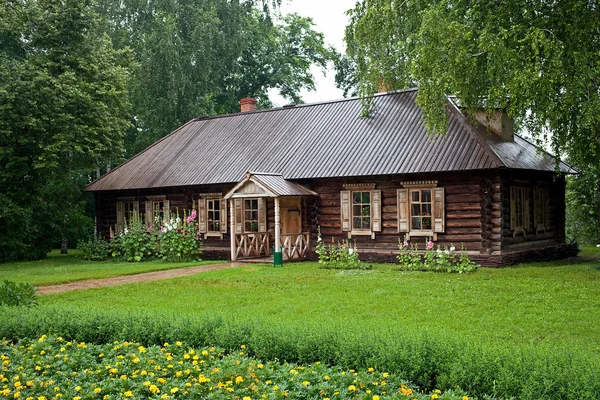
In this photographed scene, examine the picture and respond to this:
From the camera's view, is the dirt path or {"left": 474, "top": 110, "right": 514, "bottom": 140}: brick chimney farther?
{"left": 474, "top": 110, "right": 514, "bottom": 140}: brick chimney

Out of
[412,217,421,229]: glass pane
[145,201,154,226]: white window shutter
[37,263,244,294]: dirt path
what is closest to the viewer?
[37,263,244,294]: dirt path

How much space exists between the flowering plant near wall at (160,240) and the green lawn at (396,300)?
4824 millimetres

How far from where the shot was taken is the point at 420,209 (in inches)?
821

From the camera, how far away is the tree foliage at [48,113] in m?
24.9

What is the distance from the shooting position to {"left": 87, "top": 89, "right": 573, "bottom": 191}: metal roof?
20547 mm

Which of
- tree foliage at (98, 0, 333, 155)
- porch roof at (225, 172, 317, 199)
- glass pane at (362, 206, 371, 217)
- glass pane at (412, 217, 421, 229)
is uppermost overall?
tree foliage at (98, 0, 333, 155)

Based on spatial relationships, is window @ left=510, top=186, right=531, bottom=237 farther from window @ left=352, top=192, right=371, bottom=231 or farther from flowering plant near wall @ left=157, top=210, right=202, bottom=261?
flowering plant near wall @ left=157, top=210, right=202, bottom=261

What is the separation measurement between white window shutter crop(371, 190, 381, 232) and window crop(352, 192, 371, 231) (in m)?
0.30

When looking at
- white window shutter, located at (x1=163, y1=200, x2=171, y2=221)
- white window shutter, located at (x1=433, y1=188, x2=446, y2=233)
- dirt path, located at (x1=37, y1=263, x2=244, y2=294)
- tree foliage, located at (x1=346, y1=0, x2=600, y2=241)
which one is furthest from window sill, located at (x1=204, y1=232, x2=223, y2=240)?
tree foliage, located at (x1=346, y1=0, x2=600, y2=241)

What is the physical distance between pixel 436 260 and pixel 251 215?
8.03 metres

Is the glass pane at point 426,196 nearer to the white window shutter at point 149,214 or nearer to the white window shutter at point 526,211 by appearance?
the white window shutter at point 526,211

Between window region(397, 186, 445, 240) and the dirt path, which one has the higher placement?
window region(397, 186, 445, 240)

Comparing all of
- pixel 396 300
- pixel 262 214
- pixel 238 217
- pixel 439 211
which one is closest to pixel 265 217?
pixel 262 214

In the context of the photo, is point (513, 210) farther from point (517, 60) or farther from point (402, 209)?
point (517, 60)
